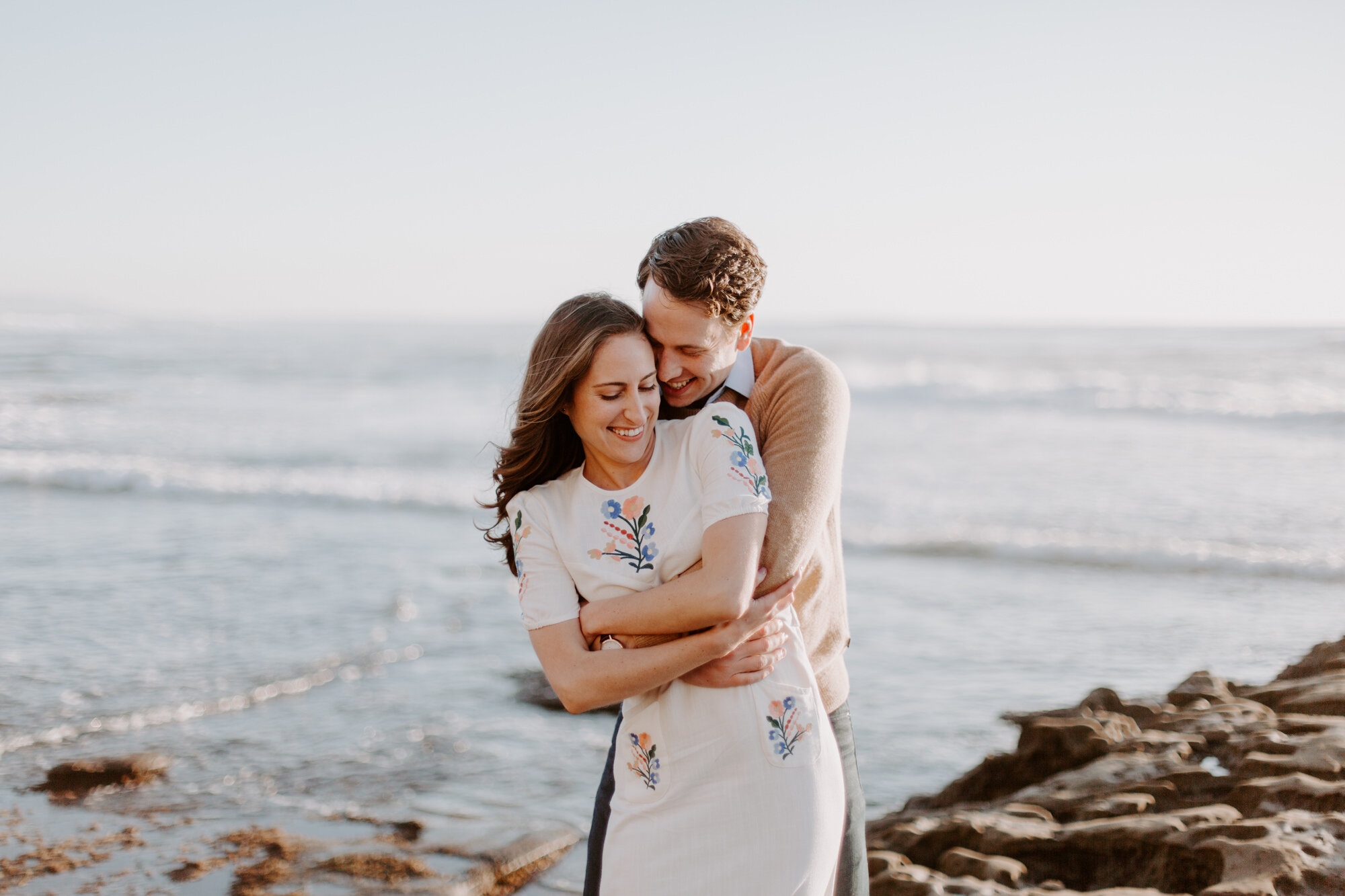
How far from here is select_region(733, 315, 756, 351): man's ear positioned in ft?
6.91

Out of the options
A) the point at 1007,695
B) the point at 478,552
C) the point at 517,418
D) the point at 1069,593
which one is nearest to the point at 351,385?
the point at 478,552

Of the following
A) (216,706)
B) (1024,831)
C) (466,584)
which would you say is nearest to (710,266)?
(1024,831)

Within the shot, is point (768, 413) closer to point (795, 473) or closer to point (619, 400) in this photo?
point (795, 473)

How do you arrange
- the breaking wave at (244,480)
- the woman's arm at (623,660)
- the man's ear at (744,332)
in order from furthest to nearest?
the breaking wave at (244,480)
the man's ear at (744,332)
the woman's arm at (623,660)

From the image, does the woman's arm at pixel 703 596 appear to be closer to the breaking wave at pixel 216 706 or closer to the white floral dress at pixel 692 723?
the white floral dress at pixel 692 723

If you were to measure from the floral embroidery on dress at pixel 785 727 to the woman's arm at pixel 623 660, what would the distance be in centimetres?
15

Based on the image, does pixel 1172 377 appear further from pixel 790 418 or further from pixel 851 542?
pixel 790 418

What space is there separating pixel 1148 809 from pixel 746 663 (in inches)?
92.4

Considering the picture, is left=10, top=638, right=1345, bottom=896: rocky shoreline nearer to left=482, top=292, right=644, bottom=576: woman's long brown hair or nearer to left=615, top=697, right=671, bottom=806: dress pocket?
left=615, top=697, right=671, bottom=806: dress pocket

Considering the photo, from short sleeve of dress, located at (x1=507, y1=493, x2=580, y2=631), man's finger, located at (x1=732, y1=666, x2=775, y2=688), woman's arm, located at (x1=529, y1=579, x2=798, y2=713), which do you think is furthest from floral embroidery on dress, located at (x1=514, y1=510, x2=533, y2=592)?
man's finger, located at (x1=732, y1=666, x2=775, y2=688)

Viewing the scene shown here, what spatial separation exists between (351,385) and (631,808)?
21.9 metres

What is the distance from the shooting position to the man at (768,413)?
197cm

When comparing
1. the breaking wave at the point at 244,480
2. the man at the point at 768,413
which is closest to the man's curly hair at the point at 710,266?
the man at the point at 768,413

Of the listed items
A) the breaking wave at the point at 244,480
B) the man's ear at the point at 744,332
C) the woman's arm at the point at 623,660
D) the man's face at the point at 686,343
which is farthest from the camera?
the breaking wave at the point at 244,480
